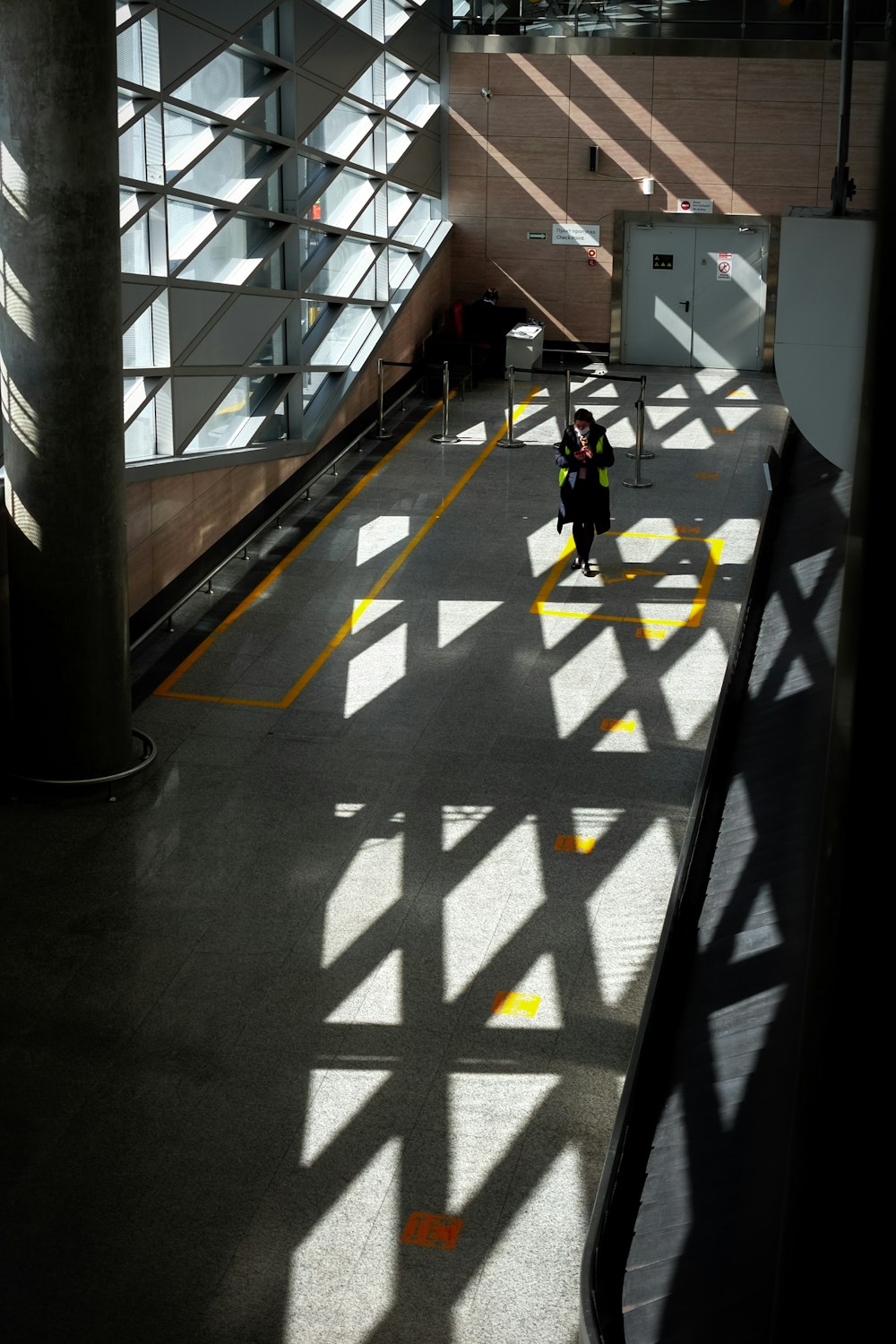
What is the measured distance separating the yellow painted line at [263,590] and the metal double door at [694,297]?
641cm

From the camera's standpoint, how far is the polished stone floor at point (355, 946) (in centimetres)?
566

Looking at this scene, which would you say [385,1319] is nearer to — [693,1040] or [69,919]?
[693,1040]

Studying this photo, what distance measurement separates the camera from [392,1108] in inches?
260

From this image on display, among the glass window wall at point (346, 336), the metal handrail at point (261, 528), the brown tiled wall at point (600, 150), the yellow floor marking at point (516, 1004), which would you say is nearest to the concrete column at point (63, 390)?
the metal handrail at point (261, 528)

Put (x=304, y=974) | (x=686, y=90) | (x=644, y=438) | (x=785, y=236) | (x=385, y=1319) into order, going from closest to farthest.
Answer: (x=385, y=1319)
(x=785, y=236)
(x=304, y=974)
(x=644, y=438)
(x=686, y=90)

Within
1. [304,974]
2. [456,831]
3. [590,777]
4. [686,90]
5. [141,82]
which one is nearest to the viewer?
[304,974]

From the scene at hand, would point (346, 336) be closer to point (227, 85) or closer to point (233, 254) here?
point (233, 254)

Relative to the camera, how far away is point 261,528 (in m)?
15.2

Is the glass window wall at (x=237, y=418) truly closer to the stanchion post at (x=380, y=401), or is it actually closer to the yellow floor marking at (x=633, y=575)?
the stanchion post at (x=380, y=401)

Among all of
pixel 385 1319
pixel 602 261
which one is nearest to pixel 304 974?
pixel 385 1319

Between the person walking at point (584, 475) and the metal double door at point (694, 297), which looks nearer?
the person walking at point (584, 475)

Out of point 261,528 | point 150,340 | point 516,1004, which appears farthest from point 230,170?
point 516,1004

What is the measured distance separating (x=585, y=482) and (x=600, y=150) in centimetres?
Result: 1160

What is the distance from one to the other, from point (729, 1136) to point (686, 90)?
65.3 feet
